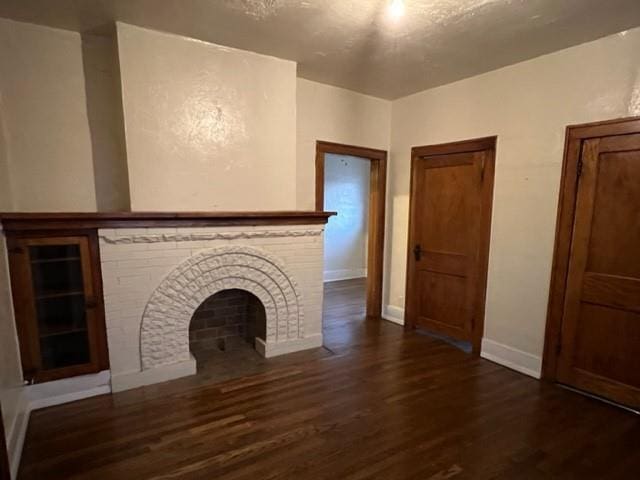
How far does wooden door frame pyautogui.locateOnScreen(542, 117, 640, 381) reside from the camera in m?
2.48

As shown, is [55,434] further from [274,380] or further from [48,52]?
[48,52]

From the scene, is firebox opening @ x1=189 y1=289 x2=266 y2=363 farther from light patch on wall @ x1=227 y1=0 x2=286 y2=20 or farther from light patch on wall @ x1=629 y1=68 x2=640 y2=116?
light patch on wall @ x1=629 y1=68 x2=640 y2=116

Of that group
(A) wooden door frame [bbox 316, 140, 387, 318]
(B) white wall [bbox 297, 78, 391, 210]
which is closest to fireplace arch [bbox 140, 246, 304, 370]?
(B) white wall [bbox 297, 78, 391, 210]

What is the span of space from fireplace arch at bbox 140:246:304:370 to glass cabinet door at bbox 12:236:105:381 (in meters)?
0.38

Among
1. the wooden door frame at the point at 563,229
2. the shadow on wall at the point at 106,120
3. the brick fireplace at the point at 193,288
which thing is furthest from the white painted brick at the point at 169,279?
the wooden door frame at the point at 563,229

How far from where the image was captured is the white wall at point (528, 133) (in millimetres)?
2400

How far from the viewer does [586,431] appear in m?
2.18

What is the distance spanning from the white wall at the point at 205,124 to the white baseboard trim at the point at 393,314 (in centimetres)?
184

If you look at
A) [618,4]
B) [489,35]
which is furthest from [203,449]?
[618,4]

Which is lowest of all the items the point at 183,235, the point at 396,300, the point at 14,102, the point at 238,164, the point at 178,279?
the point at 396,300

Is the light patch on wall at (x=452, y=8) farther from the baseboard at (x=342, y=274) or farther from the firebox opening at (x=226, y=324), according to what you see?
the baseboard at (x=342, y=274)

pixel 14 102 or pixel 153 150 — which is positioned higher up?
pixel 14 102

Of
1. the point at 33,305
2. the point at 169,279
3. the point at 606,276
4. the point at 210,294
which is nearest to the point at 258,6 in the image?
the point at 169,279

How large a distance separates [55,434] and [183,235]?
1423mm
